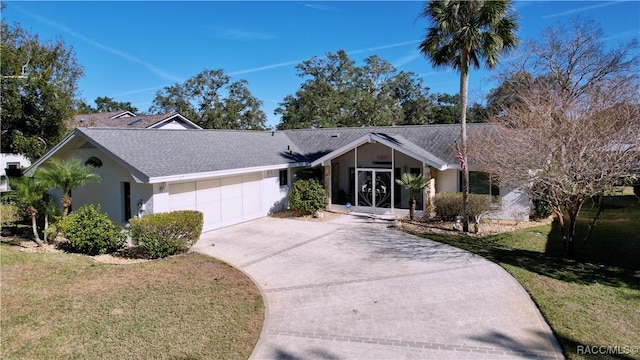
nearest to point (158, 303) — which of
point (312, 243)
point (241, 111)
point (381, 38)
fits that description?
point (312, 243)

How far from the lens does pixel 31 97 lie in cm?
2273

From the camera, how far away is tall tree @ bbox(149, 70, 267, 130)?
1991 inches

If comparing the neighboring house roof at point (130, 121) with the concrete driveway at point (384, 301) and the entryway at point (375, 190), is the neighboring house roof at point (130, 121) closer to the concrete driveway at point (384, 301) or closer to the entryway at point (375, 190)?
the entryway at point (375, 190)

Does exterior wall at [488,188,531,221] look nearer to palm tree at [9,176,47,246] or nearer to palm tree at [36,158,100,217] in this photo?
palm tree at [36,158,100,217]

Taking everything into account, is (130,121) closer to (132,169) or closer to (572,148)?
(132,169)

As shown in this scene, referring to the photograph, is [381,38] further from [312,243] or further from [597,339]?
[597,339]

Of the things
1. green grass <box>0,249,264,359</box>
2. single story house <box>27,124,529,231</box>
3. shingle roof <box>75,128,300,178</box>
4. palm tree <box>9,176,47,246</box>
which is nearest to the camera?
green grass <box>0,249,264,359</box>

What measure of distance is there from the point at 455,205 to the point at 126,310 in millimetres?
14547

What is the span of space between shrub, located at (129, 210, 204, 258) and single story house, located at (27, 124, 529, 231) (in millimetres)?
1488

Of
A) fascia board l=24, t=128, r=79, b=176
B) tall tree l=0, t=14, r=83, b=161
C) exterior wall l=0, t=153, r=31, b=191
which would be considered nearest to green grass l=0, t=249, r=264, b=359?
fascia board l=24, t=128, r=79, b=176

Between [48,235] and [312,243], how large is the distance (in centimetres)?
976

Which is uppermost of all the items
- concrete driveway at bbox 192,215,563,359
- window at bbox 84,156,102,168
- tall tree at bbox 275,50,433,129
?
tall tree at bbox 275,50,433,129

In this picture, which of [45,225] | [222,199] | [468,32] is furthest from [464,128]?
[45,225]

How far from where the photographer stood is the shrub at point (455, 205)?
17.0 metres
